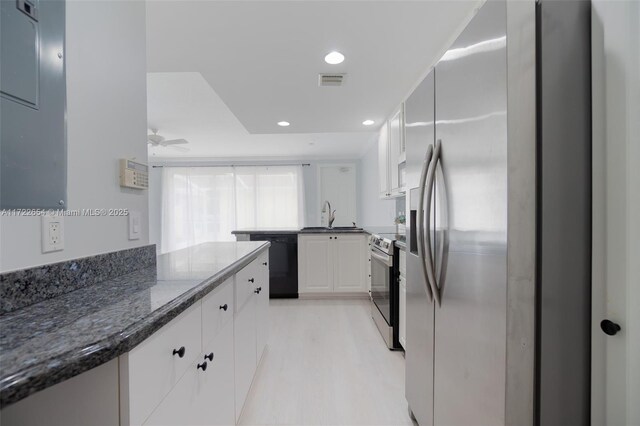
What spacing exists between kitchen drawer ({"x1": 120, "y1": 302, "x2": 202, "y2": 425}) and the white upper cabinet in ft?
7.80

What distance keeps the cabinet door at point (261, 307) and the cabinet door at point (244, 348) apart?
125 mm

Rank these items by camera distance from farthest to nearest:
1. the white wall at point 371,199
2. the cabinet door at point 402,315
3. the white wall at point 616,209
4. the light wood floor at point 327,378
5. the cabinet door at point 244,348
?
the white wall at point 371,199, the cabinet door at point 402,315, the light wood floor at point 327,378, the cabinet door at point 244,348, the white wall at point 616,209

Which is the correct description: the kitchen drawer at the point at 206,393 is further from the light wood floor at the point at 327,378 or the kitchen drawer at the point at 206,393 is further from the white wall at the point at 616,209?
the white wall at the point at 616,209

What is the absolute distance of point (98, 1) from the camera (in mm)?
1062

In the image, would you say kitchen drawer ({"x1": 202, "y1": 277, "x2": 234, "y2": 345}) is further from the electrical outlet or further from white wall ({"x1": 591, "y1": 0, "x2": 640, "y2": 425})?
white wall ({"x1": 591, "y1": 0, "x2": 640, "y2": 425})

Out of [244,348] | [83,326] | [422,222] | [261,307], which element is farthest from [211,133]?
[83,326]

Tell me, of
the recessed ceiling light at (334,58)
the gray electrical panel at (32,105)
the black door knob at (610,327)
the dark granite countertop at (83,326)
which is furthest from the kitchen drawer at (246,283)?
the recessed ceiling light at (334,58)

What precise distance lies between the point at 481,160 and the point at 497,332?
20.8 inches

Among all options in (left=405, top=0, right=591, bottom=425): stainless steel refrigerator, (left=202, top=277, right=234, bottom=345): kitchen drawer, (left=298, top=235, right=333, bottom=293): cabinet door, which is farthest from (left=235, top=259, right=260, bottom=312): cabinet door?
(left=298, top=235, right=333, bottom=293): cabinet door

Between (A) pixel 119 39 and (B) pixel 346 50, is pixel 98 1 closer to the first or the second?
(A) pixel 119 39

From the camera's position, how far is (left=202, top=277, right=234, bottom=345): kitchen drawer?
38.2 inches

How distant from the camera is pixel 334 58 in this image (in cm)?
190

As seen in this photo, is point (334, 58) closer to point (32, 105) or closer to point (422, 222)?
point (422, 222)

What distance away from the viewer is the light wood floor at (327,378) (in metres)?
1.58
